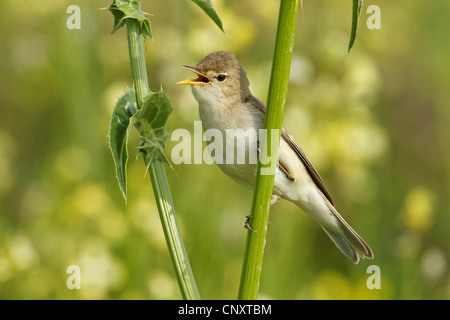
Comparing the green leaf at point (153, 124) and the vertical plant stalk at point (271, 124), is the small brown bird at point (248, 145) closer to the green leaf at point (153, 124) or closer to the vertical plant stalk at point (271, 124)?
the green leaf at point (153, 124)

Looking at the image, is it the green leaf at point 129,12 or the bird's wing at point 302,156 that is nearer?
the green leaf at point 129,12

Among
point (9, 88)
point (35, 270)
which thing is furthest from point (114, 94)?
point (9, 88)

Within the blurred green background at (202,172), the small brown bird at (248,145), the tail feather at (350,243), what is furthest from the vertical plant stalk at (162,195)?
the blurred green background at (202,172)

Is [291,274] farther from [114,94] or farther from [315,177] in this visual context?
[114,94]

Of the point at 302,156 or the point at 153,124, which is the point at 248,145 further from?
the point at 153,124

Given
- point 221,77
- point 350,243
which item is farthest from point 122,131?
point 350,243

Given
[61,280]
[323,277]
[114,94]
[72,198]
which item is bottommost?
[323,277]
